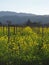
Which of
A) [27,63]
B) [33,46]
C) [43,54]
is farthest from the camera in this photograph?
[33,46]

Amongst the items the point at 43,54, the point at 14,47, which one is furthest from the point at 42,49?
the point at 14,47

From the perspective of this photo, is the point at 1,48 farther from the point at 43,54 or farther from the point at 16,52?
the point at 43,54

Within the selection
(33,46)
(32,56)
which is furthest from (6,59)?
(33,46)

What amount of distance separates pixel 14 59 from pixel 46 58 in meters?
1.12

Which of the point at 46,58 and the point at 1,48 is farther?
the point at 1,48

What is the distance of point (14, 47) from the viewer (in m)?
11.8

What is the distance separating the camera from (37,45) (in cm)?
1202

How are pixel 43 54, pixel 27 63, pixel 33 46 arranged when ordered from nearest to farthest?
pixel 27 63 < pixel 43 54 < pixel 33 46

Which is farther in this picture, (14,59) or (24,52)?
(24,52)

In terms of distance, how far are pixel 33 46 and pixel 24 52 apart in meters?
0.74

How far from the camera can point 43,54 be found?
36.4ft

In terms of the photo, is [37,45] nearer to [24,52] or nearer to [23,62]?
[24,52]

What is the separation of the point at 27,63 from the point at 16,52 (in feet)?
3.28

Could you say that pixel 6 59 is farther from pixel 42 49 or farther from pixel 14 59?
pixel 42 49
